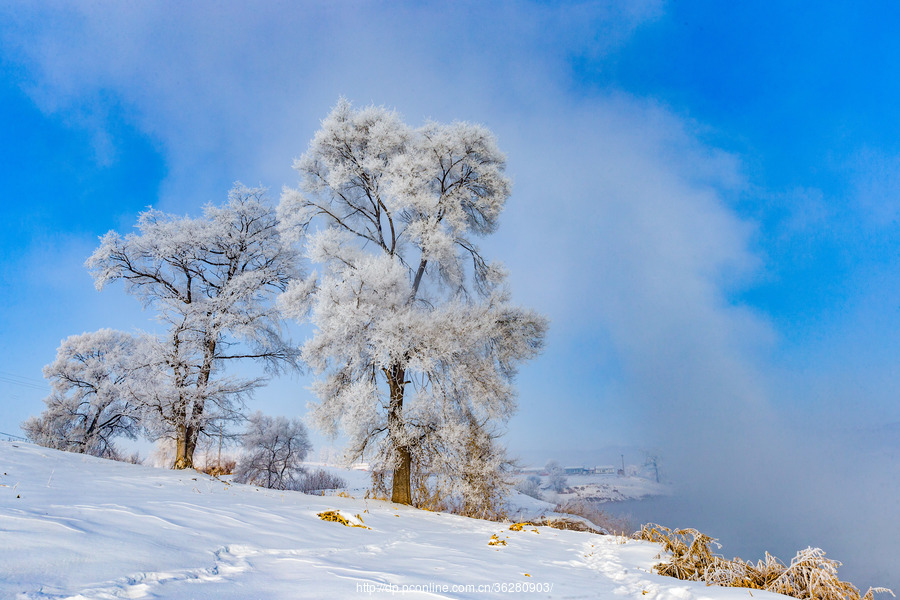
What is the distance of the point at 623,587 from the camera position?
2701 mm

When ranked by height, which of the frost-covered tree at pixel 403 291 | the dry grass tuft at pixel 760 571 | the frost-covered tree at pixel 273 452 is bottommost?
the frost-covered tree at pixel 273 452

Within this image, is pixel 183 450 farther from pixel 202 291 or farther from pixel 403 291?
pixel 403 291

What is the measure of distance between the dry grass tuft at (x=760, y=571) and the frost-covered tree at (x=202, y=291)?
1037cm

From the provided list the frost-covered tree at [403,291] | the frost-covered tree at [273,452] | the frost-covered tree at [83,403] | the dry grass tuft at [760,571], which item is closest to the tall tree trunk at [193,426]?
the frost-covered tree at [403,291]

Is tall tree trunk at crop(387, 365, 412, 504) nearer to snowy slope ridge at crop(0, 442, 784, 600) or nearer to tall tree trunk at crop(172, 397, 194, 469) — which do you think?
snowy slope ridge at crop(0, 442, 784, 600)

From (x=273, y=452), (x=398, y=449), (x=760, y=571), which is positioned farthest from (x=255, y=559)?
(x=273, y=452)

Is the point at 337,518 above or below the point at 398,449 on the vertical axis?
below

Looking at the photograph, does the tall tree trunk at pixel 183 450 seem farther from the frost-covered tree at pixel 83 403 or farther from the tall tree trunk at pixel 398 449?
the frost-covered tree at pixel 83 403

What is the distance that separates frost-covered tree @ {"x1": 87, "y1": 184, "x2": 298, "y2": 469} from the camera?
10609 mm

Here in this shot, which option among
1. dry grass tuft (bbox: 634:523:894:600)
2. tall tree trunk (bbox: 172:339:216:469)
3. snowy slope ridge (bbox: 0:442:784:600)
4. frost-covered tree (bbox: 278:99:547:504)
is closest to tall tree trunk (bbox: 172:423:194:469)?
tall tree trunk (bbox: 172:339:216:469)

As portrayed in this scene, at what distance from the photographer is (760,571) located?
286cm

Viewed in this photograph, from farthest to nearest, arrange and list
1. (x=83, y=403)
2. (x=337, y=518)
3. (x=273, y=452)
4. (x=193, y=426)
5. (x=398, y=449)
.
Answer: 1. (x=273, y=452)
2. (x=83, y=403)
3. (x=193, y=426)
4. (x=398, y=449)
5. (x=337, y=518)

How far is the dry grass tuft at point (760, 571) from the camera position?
8.16ft

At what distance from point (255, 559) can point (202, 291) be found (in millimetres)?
11751
